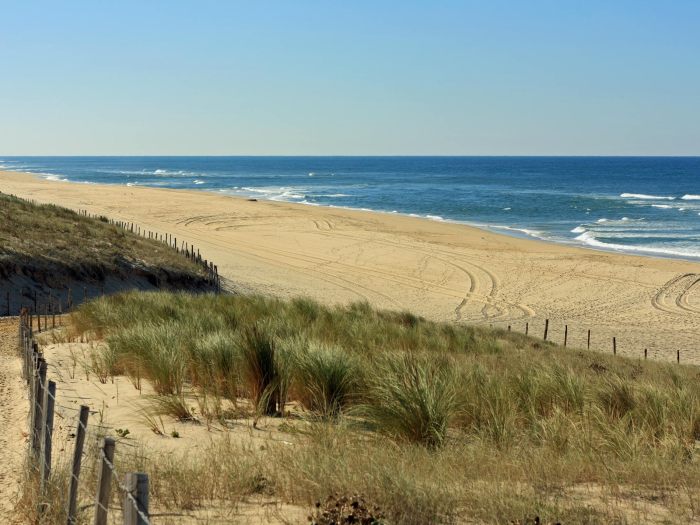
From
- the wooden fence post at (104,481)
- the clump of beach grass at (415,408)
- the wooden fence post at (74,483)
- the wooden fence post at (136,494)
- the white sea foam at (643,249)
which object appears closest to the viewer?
the wooden fence post at (136,494)

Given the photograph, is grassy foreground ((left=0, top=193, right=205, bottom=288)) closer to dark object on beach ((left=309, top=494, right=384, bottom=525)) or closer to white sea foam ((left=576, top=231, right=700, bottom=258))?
dark object on beach ((left=309, top=494, right=384, bottom=525))

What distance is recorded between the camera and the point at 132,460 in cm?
657

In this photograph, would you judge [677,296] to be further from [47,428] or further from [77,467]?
[77,467]

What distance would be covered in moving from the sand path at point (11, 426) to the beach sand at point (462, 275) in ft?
59.0

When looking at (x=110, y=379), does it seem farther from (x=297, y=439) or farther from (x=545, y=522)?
(x=545, y=522)

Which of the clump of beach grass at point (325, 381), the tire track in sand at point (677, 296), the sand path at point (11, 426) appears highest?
the clump of beach grass at point (325, 381)

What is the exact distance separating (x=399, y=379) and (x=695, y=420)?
3130 millimetres

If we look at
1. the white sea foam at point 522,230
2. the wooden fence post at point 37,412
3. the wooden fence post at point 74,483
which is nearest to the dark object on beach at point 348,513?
the wooden fence post at point 74,483

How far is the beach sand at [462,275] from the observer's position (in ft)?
96.7

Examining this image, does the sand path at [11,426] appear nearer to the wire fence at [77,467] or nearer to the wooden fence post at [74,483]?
the wire fence at [77,467]

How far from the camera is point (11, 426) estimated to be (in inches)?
354

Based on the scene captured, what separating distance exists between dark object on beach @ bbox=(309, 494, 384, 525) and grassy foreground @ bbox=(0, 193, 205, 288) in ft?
67.7

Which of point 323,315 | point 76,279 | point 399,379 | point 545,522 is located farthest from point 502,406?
point 76,279

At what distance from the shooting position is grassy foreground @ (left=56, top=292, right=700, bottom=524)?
5629 mm
